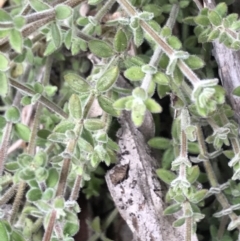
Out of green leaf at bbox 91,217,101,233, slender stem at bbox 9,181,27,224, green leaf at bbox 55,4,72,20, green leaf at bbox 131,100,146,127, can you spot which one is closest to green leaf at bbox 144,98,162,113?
green leaf at bbox 131,100,146,127

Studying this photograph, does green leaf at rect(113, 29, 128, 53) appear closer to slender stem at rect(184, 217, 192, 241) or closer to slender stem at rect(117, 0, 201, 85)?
slender stem at rect(117, 0, 201, 85)

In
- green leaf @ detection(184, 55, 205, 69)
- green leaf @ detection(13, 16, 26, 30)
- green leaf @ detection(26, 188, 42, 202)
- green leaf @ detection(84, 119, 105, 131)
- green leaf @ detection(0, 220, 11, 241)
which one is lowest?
green leaf @ detection(0, 220, 11, 241)

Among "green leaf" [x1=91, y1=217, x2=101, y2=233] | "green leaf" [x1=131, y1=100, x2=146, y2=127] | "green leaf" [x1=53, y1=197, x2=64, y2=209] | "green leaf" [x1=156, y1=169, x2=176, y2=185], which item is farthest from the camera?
"green leaf" [x1=91, y1=217, x2=101, y2=233]

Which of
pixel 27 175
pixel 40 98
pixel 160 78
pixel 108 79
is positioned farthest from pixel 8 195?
pixel 160 78

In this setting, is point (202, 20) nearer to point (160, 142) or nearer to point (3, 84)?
point (160, 142)

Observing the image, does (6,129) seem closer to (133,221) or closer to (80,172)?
(80,172)

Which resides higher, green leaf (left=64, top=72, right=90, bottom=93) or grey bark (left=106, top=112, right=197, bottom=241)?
green leaf (left=64, top=72, right=90, bottom=93)

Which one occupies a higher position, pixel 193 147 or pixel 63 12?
pixel 63 12
